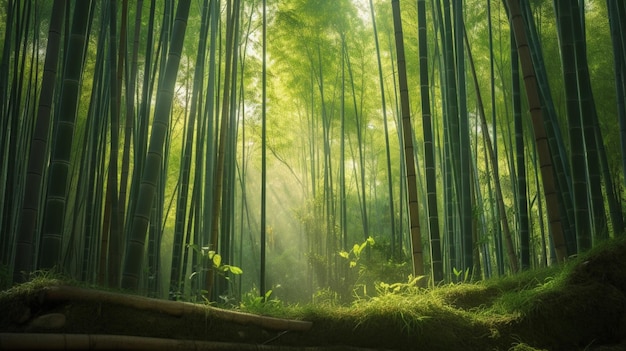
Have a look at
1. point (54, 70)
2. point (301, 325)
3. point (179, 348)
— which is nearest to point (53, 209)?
point (54, 70)

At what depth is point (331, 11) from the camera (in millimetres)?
7613

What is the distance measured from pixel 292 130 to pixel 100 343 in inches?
388

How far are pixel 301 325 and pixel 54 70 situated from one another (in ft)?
5.50

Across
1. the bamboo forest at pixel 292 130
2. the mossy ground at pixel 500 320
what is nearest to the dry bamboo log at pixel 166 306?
the mossy ground at pixel 500 320

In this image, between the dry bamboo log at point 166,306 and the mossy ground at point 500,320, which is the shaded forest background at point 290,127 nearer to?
the mossy ground at point 500,320

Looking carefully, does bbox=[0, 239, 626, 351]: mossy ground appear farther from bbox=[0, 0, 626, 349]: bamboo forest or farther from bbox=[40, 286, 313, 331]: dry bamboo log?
bbox=[0, 0, 626, 349]: bamboo forest

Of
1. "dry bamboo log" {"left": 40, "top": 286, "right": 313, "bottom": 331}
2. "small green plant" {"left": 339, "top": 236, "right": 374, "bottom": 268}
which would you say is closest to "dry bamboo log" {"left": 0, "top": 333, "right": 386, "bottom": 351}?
"dry bamboo log" {"left": 40, "top": 286, "right": 313, "bottom": 331}

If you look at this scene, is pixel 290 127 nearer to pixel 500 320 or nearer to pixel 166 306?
pixel 500 320

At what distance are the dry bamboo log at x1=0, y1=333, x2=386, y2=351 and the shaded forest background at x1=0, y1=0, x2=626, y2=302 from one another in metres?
0.62

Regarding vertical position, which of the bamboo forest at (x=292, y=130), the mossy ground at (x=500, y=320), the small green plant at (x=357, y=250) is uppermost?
the bamboo forest at (x=292, y=130)

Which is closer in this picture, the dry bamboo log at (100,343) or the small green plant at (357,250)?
the dry bamboo log at (100,343)

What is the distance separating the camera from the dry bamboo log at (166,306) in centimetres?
163

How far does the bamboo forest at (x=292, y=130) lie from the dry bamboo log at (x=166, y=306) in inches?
19.1

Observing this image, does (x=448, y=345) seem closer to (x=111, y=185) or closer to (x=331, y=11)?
(x=111, y=185)
